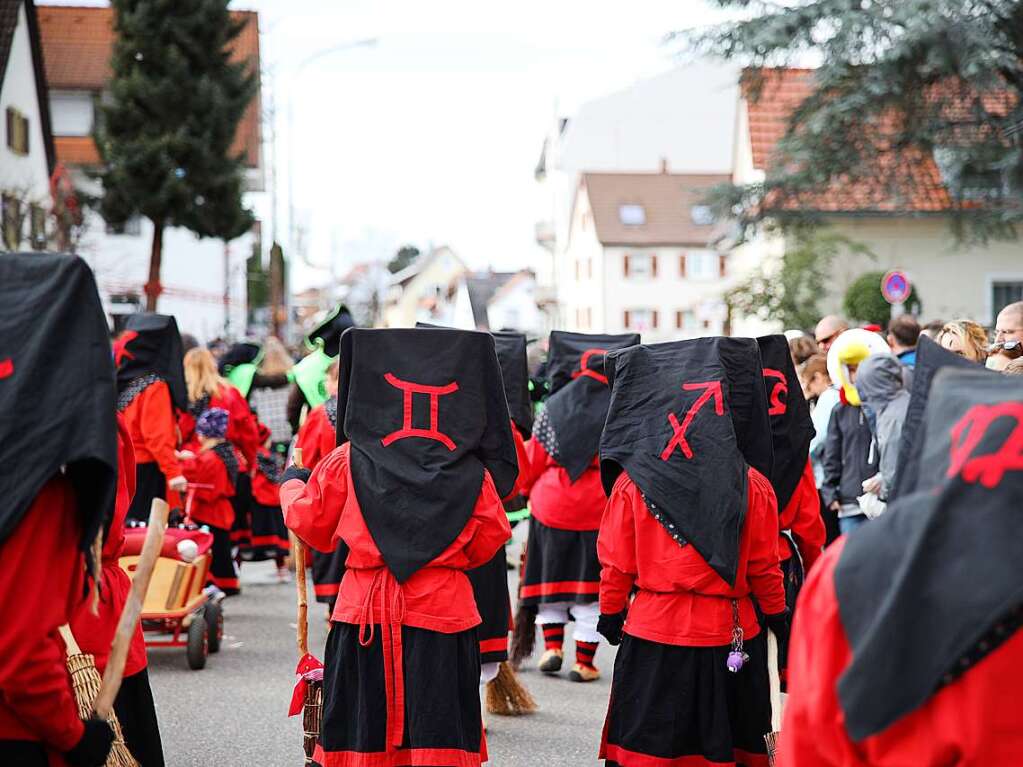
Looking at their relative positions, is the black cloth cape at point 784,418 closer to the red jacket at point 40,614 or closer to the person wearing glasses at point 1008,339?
the person wearing glasses at point 1008,339

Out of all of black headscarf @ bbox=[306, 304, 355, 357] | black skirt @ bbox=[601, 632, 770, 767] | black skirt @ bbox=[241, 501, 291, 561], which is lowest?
black skirt @ bbox=[241, 501, 291, 561]

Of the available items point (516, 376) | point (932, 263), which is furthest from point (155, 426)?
point (932, 263)

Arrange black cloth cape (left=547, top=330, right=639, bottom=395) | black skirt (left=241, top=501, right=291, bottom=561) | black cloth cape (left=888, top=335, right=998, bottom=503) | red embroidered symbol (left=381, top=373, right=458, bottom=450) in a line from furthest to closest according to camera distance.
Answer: black skirt (left=241, top=501, right=291, bottom=561) → black cloth cape (left=547, top=330, right=639, bottom=395) → red embroidered symbol (left=381, top=373, right=458, bottom=450) → black cloth cape (left=888, top=335, right=998, bottom=503)

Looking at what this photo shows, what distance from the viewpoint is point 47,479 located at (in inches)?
121

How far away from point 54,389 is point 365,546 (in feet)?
6.79

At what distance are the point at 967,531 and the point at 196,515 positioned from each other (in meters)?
9.02

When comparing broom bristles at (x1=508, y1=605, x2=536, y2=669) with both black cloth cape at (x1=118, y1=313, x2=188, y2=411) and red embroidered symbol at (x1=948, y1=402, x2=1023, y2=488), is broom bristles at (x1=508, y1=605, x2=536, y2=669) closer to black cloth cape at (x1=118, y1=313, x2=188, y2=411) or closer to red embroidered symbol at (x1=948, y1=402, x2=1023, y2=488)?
black cloth cape at (x1=118, y1=313, x2=188, y2=411)

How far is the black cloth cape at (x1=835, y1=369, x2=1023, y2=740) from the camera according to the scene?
2365 millimetres

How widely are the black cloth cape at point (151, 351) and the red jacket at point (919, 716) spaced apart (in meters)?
7.17

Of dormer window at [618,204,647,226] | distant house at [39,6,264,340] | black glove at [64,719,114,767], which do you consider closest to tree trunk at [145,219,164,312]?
distant house at [39,6,264,340]

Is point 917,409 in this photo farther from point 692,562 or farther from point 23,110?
point 23,110

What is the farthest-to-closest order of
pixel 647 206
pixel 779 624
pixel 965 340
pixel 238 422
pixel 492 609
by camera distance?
pixel 647 206 → pixel 238 422 → pixel 492 609 → pixel 965 340 → pixel 779 624

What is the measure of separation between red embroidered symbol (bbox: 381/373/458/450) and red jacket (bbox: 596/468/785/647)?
0.77 metres

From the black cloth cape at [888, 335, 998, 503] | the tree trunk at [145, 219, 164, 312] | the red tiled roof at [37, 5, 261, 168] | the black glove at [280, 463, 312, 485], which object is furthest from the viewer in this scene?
the red tiled roof at [37, 5, 261, 168]
